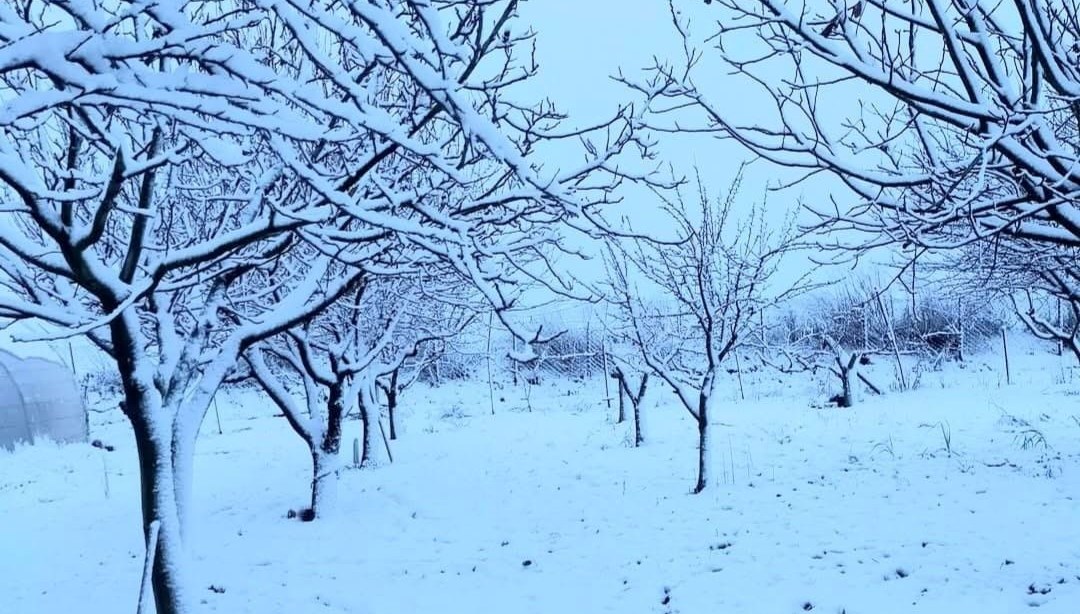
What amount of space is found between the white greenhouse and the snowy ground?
18.1 ft

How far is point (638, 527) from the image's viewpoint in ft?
26.3

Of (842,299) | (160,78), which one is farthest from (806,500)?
(842,299)

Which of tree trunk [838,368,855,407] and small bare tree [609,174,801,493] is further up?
small bare tree [609,174,801,493]

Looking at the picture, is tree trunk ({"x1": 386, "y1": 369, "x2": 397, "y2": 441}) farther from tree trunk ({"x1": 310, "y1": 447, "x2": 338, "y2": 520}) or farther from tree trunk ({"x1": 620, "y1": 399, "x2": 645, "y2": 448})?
tree trunk ({"x1": 310, "y1": 447, "x2": 338, "y2": 520})

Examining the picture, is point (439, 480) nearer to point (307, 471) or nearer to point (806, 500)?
point (307, 471)

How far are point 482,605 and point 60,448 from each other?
1900 cm

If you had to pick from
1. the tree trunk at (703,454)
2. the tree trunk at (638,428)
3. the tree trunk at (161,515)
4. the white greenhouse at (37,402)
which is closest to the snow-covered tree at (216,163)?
the tree trunk at (161,515)

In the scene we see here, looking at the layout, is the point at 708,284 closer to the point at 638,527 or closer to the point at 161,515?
the point at 638,527

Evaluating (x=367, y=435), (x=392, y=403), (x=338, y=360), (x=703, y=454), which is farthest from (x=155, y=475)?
(x=392, y=403)

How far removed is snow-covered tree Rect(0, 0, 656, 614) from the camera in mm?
2438

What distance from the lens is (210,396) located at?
17.9 feet

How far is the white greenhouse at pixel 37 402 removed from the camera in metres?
19.9

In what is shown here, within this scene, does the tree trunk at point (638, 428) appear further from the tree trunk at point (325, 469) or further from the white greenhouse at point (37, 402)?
the white greenhouse at point (37, 402)

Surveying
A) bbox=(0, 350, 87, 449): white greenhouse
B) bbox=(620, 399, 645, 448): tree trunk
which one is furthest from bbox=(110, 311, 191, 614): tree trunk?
bbox=(0, 350, 87, 449): white greenhouse
